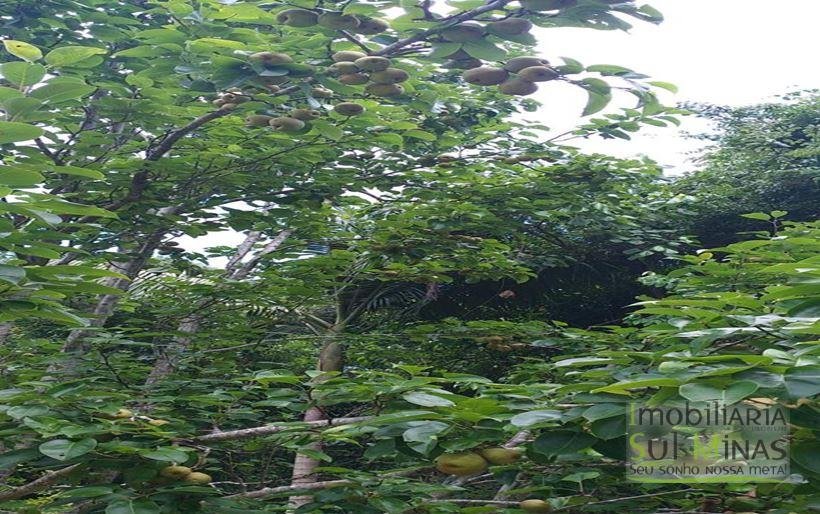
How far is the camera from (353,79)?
2.28 m

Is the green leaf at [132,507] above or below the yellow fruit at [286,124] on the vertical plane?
below

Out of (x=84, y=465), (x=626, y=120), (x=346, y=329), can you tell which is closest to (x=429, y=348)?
(x=346, y=329)

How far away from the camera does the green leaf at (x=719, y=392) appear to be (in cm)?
116

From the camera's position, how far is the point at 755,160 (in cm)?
671

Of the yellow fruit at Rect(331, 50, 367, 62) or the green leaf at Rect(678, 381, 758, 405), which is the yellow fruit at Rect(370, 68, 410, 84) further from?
the green leaf at Rect(678, 381, 758, 405)

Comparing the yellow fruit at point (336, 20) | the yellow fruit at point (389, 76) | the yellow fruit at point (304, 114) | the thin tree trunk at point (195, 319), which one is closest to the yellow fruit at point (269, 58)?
the yellow fruit at point (336, 20)

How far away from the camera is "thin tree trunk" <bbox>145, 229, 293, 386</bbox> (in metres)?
3.79

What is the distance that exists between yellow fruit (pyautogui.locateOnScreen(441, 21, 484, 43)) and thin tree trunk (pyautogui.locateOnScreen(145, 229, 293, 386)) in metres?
1.81

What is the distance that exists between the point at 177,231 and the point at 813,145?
5.17 m

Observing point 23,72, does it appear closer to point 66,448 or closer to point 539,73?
point 66,448

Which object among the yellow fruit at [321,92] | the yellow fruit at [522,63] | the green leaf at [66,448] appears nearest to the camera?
the green leaf at [66,448]

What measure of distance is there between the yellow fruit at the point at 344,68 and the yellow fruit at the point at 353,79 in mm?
14

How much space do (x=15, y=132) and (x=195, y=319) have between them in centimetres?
277

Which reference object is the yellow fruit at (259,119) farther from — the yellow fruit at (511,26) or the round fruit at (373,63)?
the yellow fruit at (511,26)
